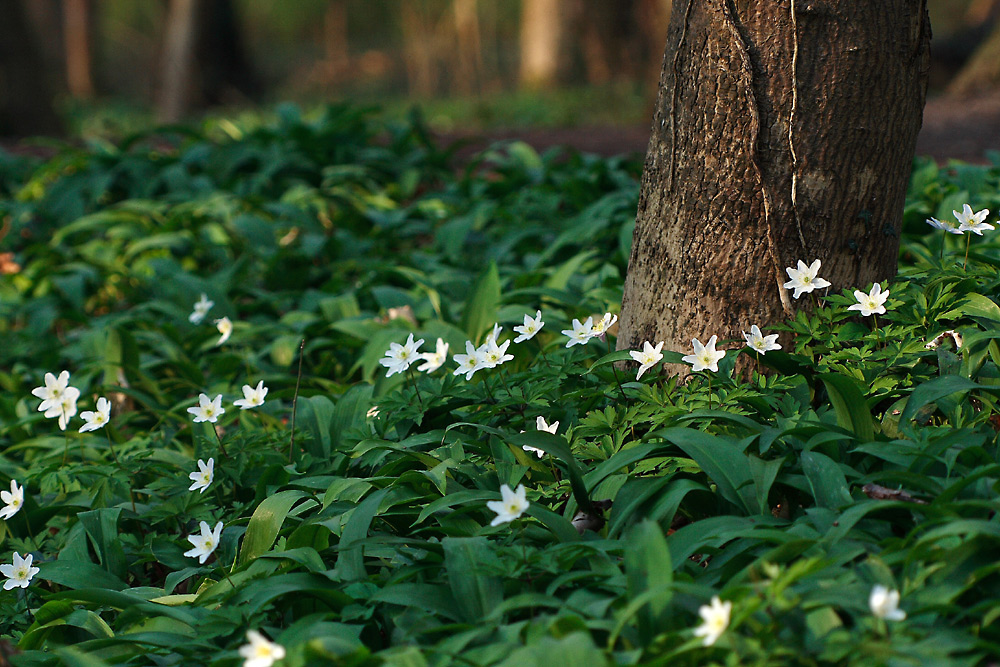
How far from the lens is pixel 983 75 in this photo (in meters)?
7.30

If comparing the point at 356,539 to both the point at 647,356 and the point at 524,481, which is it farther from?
the point at 647,356

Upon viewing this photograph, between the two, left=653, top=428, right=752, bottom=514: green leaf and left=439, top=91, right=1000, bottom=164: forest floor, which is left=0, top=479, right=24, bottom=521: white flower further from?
left=439, top=91, right=1000, bottom=164: forest floor

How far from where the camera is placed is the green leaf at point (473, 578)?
1.48 metres

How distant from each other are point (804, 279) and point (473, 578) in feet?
3.39

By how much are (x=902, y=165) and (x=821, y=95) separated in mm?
303

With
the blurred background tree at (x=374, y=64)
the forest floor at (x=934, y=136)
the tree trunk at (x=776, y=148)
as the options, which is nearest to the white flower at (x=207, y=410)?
the tree trunk at (x=776, y=148)

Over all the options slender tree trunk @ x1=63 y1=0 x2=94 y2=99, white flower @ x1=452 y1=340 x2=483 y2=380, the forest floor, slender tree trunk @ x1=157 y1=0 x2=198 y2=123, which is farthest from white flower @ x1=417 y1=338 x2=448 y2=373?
slender tree trunk @ x1=63 y1=0 x2=94 y2=99

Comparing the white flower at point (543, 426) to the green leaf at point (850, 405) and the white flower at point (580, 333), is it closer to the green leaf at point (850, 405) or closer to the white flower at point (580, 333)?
the white flower at point (580, 333)

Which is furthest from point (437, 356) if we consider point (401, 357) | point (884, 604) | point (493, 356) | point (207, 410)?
point (884, 604)

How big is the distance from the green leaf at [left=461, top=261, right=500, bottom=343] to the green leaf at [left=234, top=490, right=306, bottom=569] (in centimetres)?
105

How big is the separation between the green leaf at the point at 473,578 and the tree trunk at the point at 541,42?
34.4ft

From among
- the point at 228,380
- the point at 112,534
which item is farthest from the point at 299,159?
the point at 112,534

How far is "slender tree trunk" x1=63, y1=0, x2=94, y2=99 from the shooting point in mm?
16766

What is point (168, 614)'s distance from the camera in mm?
1619
